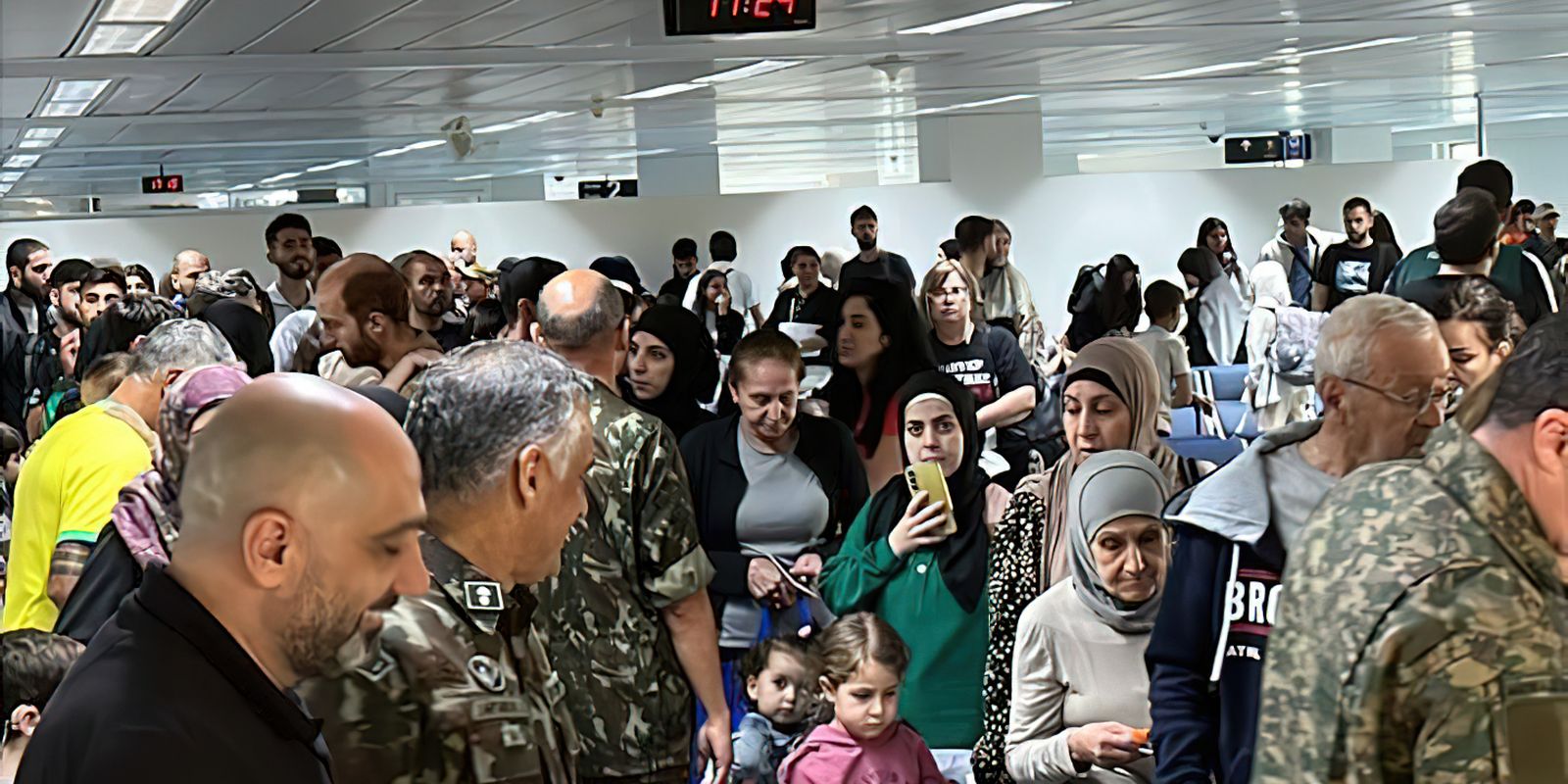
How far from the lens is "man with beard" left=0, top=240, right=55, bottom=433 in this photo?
9570 mm

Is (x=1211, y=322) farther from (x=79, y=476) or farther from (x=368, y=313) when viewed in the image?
(x=79, y=476)

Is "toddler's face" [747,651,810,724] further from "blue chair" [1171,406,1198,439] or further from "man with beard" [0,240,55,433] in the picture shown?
"man with beard" [0,240,55,433]

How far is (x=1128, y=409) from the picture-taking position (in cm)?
407

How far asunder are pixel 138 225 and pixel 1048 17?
953 centimetres

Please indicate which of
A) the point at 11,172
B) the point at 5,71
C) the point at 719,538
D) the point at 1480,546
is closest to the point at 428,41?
the point at 5,71

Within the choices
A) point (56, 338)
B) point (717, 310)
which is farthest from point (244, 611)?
point (717, 310)

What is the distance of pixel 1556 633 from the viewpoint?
5.56ft

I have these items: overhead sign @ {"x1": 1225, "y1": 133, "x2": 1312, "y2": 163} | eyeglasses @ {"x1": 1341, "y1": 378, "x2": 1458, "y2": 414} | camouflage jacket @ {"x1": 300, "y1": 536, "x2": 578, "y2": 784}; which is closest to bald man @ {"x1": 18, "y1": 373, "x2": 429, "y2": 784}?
camouflage jacket @ {"x1": 300, "y1": 536, "x2": 578, "y2": 784}

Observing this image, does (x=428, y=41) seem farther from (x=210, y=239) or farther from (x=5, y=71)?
(x=210, y=239)

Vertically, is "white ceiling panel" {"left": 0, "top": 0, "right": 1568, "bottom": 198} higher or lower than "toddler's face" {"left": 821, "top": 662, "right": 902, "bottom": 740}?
higher

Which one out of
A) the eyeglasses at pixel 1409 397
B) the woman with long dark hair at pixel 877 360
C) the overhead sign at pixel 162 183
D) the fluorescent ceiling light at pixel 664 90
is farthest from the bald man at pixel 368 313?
the overhead sign at pixel 162 183

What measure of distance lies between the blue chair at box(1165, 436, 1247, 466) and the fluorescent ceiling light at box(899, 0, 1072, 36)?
92.5 inches

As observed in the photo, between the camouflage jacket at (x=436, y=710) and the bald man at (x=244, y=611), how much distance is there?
137 mm

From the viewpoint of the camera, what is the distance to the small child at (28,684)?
3.36 meters
